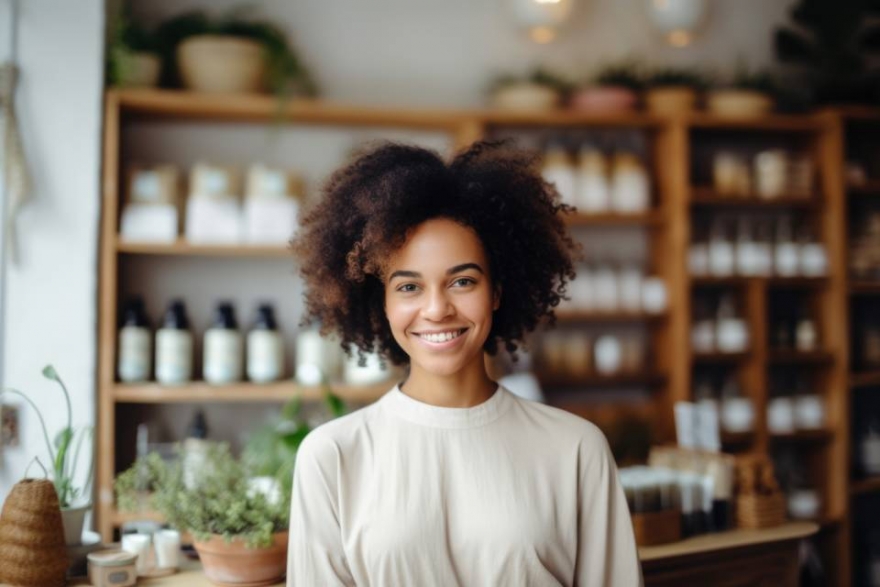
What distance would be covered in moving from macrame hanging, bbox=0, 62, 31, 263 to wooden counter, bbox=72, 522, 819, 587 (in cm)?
166

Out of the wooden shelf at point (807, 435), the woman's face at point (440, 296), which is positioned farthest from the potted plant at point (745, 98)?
the woman's face at point (440, 296)

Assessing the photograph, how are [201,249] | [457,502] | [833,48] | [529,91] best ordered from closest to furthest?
[457,502] < [201,249] < [529,91] < [833,48]

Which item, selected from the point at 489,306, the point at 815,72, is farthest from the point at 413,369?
the point at 815,72

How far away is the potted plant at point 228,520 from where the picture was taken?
1.70m

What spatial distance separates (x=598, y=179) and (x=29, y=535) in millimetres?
2595

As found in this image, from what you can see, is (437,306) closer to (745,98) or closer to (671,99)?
(671,99)

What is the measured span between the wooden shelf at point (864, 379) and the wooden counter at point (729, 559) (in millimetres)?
1773

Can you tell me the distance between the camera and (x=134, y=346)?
10.3ft

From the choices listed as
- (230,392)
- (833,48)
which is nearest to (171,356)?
(230,392)

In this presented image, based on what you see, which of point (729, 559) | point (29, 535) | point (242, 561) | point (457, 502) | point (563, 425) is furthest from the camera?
point (729, 559)

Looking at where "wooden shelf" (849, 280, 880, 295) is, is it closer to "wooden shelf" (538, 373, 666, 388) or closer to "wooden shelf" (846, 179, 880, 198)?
"wooden shelf" (846, 179, 880, 198)

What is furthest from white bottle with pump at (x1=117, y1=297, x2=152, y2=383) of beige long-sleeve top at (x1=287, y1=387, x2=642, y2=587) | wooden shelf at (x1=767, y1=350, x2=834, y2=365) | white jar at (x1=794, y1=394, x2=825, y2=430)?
white jar at (x1=794, y1=394, x2=825, y2=430)

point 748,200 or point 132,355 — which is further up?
point 748,200

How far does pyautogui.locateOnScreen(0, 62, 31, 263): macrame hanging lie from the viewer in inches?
117
